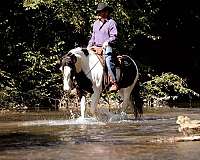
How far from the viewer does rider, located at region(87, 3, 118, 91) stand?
11023 mm

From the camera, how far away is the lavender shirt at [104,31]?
11.1 meters

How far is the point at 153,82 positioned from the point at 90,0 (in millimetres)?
3245

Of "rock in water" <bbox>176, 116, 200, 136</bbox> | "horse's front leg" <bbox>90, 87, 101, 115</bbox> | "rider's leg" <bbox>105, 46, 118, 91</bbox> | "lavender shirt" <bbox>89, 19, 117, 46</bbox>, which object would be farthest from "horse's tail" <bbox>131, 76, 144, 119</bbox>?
"rock in water" <bbox>176, 116, 200, 136</bbox>

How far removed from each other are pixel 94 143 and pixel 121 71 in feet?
16.0

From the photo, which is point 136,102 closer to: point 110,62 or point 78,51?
point 110,62

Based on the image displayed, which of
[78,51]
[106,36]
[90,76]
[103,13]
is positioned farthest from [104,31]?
[90,76]

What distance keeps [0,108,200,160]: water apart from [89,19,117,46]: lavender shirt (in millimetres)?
2267

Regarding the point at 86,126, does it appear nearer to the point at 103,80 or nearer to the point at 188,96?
the point at 103,80

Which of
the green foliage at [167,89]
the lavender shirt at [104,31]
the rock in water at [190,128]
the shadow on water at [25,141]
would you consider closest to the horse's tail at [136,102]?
the lavender shirt at [104,31]

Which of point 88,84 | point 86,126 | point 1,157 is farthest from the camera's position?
point 88,84

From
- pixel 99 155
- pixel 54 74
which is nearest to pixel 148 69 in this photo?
pixel 54 74

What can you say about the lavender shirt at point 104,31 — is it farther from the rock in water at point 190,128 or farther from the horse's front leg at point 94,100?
the rock in water at point 190,128

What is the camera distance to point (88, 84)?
11.0m

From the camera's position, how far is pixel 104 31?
11188mm
